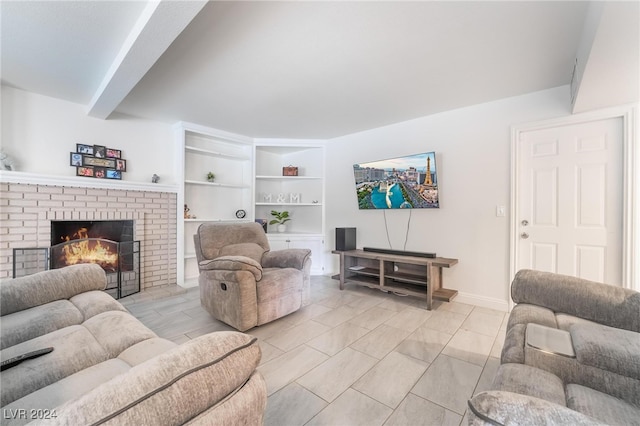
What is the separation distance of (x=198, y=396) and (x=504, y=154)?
3268mm

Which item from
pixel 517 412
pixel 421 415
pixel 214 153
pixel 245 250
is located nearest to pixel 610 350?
pixel 517 412

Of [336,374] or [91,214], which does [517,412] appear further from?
[91,214]

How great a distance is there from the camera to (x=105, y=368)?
0.98 m

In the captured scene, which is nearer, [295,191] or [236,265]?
[236,265]

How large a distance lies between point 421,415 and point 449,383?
366 mm

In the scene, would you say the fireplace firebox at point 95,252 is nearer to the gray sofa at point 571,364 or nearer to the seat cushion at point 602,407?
the gray sofa at point 571,364

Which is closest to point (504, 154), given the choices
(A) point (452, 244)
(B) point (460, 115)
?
(B) point (460, 115)

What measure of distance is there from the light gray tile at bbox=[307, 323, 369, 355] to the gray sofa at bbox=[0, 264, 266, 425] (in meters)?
1.22

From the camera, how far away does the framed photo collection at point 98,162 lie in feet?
9.64

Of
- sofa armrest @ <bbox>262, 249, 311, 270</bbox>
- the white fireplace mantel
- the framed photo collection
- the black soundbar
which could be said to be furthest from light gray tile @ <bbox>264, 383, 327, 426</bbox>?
the framed photo collection

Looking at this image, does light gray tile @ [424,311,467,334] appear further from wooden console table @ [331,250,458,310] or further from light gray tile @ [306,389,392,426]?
A: light gray tile @ [306,389,392,426]

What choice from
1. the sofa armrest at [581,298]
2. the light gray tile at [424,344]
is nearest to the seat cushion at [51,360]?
the light gray tile at [424,344]

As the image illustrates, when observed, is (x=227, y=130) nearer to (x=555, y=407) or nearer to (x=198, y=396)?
(x=198, y=396)

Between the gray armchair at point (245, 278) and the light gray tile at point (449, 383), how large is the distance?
133 centimetres
